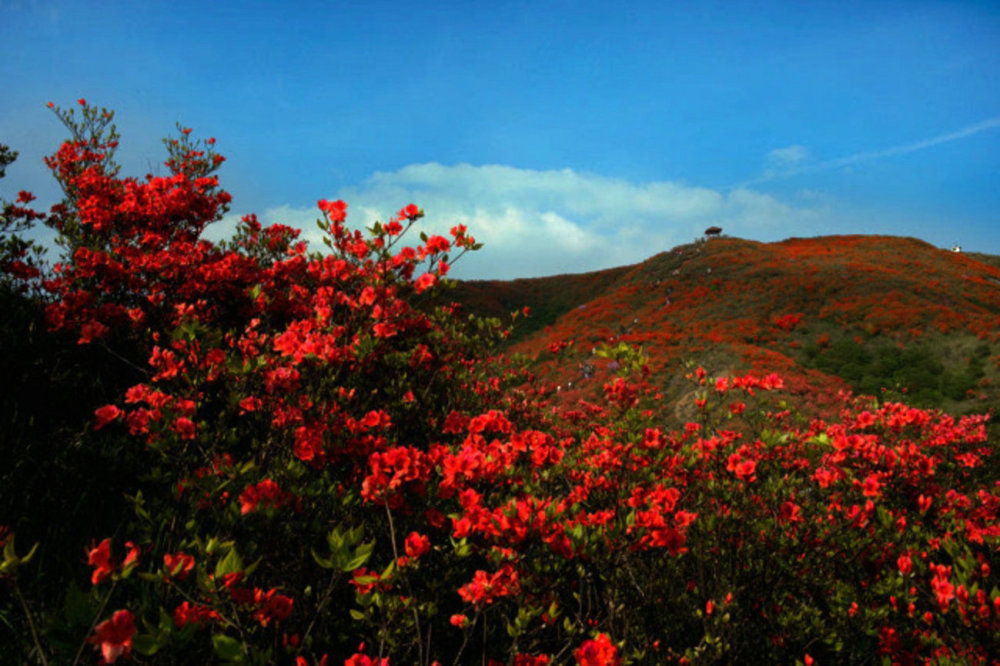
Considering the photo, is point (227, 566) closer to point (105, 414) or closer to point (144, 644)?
point (144, 644)

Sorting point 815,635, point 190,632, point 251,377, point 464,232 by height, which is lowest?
point 815,635

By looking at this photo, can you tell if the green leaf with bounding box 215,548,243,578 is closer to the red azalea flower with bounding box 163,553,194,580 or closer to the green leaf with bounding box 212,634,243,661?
the red azalea flower with bounding box 163,553,194,580

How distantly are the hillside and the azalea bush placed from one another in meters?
2.21

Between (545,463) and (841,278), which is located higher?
(841,278)

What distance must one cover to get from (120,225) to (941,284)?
116 feet

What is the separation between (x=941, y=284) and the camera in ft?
85.1

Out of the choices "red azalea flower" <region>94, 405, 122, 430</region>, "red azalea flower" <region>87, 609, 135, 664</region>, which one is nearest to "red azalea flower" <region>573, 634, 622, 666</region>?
"red azalea flower" <region>87, 609, 135, 664</region>

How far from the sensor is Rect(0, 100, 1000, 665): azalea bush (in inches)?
82.3

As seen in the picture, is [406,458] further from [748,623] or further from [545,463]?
[748,623]

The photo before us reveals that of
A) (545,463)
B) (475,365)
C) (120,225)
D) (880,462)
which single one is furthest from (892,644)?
(120,225)

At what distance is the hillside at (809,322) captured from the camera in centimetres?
1708

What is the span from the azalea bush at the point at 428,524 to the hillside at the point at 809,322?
221 cm

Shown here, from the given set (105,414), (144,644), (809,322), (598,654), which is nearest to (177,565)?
(144,644)

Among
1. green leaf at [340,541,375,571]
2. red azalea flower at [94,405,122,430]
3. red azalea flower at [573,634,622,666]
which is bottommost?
red azalea flower at [573,634,622,666]
